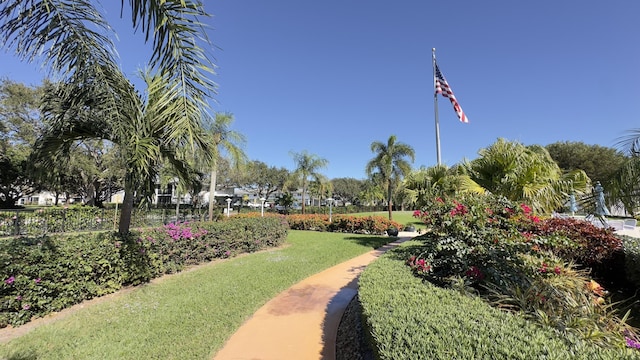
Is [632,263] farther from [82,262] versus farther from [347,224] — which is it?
[347,224]

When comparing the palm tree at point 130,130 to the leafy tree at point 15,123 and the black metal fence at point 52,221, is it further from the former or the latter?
the leafy tree at point 15,123

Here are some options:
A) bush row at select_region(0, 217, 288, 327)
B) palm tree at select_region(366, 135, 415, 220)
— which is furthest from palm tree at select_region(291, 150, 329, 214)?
bush row at select_region(0, 217, 288, 327)

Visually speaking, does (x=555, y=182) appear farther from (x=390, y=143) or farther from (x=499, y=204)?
(x=390, y=143)

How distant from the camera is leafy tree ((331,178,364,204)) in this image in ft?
252

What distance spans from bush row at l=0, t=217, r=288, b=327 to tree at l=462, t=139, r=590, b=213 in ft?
25.0

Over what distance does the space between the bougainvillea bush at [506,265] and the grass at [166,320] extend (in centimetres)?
293

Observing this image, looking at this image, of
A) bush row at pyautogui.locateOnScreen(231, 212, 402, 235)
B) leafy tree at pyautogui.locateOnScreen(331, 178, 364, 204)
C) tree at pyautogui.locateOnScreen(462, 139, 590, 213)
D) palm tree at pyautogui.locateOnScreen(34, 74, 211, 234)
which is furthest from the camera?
leafy tree at pyautogui.locateOnScreen(331, 178, 364, 204)

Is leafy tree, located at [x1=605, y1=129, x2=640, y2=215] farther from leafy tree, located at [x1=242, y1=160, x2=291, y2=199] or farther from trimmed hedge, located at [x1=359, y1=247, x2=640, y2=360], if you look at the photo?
leafy tree, located at [x1=242, y1=160, x2=291, y2=199]

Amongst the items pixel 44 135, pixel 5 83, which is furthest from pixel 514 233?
pixel 5 83

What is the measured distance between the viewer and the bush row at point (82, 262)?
4203 millimetres

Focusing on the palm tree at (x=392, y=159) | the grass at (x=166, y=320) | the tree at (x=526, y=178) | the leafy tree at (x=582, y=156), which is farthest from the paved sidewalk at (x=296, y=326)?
the leafy tree at (x=582, y=156)

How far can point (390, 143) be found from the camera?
19953 millimetres

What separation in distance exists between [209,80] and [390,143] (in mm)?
17989

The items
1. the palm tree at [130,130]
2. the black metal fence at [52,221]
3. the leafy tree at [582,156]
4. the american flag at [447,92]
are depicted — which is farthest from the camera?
the leafy tree at [582,156]
